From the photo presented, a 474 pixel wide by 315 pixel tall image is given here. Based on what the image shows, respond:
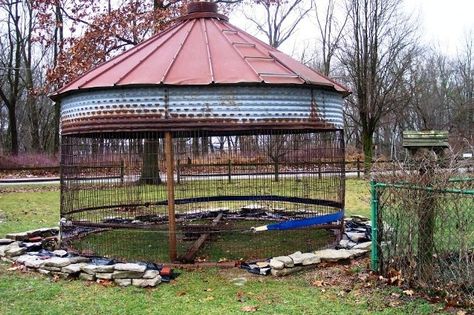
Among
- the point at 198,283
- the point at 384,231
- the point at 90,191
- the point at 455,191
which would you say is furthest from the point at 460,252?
the point at 90,191

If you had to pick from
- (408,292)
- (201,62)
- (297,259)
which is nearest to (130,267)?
(297,259)

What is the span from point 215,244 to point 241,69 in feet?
11.3

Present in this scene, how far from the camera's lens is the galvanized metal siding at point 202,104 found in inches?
276

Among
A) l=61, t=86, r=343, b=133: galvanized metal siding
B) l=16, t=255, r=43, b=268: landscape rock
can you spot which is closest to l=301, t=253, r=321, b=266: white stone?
l=61, t=86, r=343, b=133: galvanized metal siding

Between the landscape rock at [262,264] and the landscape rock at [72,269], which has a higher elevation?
the landscape rock at [72,269]

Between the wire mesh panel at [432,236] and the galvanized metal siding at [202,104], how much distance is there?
185 cm

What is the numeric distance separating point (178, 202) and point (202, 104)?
4.89 meters

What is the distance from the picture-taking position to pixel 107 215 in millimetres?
10875

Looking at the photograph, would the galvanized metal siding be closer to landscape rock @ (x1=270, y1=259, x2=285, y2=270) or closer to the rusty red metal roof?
the rusty red metal roof

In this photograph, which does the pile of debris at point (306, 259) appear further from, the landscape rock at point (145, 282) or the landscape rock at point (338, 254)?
the landscape rock at point (145, 282)

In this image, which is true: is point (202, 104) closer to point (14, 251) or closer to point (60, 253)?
point (60, 253)

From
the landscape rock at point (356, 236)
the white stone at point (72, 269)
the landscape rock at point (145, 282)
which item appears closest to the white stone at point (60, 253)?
the white stone at point (72, 269)

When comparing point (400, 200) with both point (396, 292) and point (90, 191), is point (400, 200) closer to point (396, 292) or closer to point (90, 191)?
point (396, 292)

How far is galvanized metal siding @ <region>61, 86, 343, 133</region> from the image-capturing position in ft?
23.0
